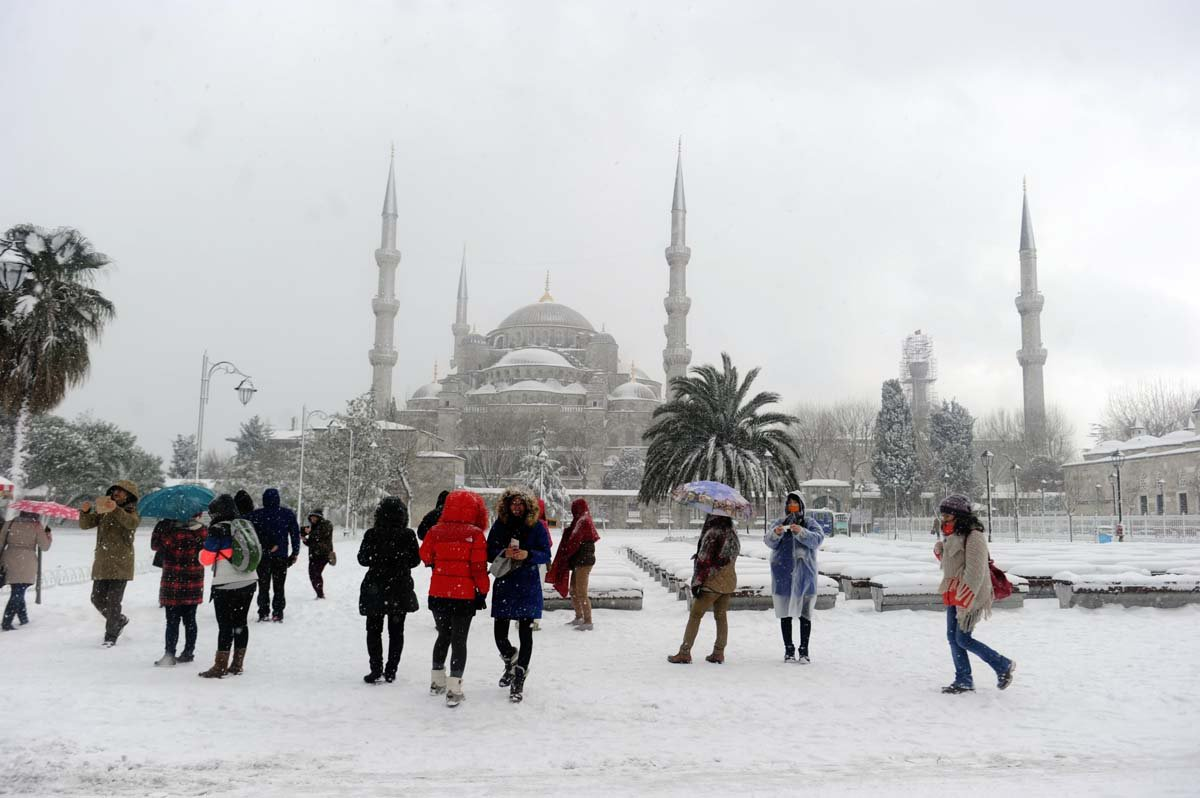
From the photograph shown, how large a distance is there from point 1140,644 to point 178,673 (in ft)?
25.6

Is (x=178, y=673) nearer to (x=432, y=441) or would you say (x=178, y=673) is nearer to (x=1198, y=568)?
(x=1198, y=568)

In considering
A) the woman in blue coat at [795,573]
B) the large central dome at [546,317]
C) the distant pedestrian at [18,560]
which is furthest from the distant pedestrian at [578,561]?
the large central dome at [546,317]

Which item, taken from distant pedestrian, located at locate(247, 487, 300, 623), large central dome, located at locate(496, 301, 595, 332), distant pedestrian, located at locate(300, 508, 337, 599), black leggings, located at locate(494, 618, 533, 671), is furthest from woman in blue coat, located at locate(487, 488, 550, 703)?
large central dome, located at locate(496, 301, 595, 332)

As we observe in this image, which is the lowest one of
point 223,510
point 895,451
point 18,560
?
point 18,560

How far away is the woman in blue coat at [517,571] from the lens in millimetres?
5348

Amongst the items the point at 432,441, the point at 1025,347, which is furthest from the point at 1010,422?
the point at 432,441

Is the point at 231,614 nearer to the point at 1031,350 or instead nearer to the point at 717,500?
the point at 717,500

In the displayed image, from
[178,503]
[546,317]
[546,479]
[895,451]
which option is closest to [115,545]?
[178,503]

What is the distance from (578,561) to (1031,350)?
56.1 metres

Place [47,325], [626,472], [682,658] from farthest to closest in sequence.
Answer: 1. [626,472]
2. [47,325]
3. [682,658]

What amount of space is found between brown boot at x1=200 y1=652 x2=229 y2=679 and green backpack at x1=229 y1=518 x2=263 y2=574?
0.57 m

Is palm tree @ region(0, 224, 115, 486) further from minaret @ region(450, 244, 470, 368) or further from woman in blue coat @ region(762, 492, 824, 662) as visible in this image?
minaret @ region(450, 244, 470, 368)

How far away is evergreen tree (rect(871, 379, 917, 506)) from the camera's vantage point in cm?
5059

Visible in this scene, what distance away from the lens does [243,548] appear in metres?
5.99
